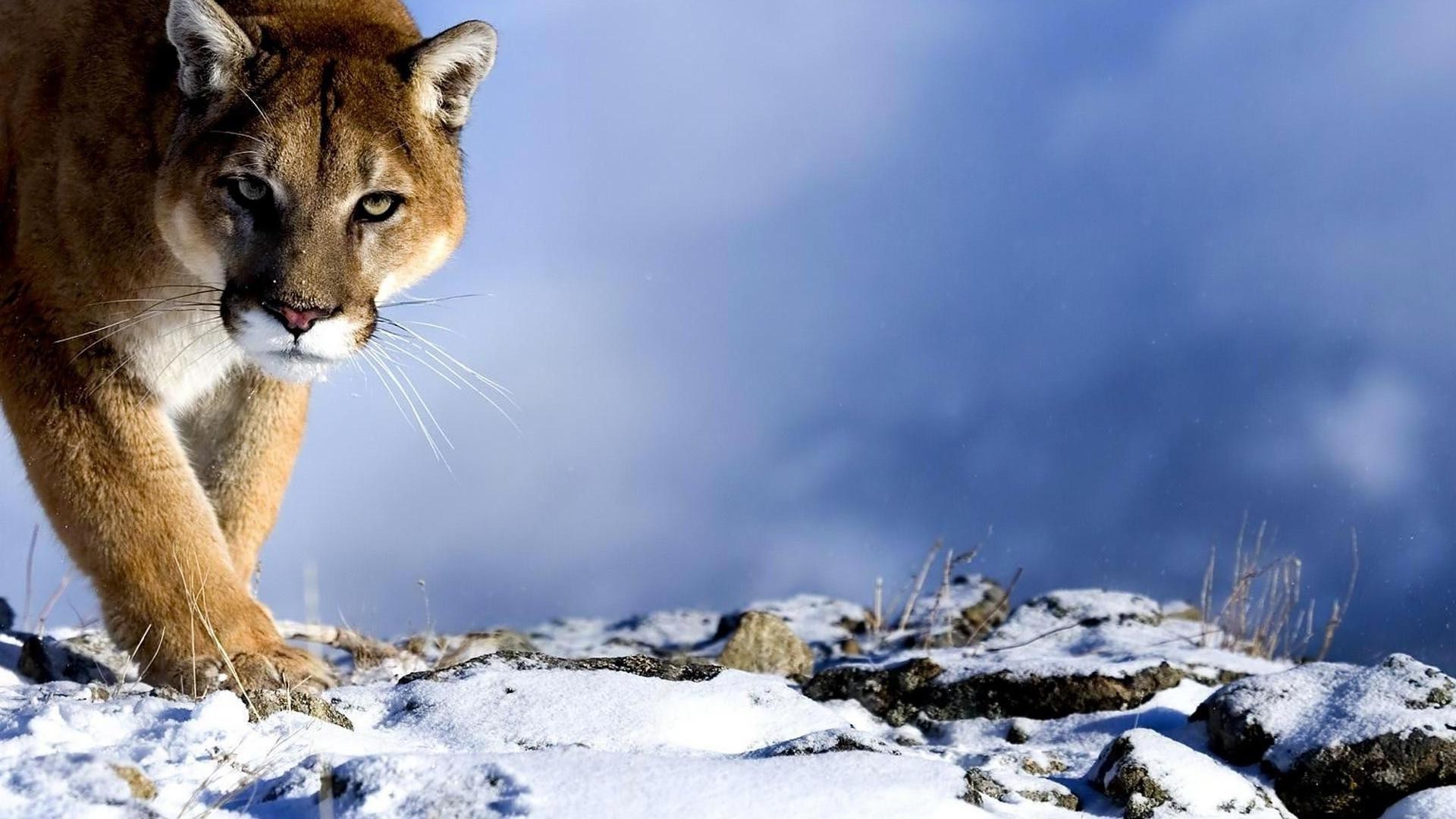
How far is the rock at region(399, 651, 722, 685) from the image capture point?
5.20 metres

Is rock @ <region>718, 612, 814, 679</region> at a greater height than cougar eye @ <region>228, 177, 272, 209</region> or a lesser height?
lesser

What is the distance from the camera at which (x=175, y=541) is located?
5617 millimetres

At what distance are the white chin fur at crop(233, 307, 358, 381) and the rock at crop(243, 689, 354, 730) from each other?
1.47m

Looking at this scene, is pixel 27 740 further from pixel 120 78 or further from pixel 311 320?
pixel 120 78

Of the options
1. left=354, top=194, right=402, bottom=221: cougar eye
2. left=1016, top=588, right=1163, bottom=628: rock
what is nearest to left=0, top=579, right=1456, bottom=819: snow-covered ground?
left=1016, top=588, right=1163, bottom=628: rock

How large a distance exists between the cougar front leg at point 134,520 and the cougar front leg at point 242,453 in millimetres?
862

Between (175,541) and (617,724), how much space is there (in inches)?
82.5

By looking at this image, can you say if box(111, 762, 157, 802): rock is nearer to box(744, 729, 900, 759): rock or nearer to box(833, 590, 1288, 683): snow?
box(744, 729, 900, 759): rock

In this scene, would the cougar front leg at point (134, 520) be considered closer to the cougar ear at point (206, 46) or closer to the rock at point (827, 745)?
the cougar ear at point (206, 46)


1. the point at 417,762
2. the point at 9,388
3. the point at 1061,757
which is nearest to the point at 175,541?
the point at 9,388

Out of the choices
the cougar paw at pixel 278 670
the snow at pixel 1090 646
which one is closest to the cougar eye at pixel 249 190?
the cougar paw at pixel 278 670

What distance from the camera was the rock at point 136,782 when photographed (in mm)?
3246

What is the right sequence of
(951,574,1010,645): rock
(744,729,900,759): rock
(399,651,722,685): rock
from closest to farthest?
(744,729,900,759): rock
(399,651,722,685): rock
(951,574,1010,645): rock

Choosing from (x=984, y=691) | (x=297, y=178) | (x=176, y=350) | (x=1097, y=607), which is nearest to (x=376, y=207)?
(x=297, y=178)
